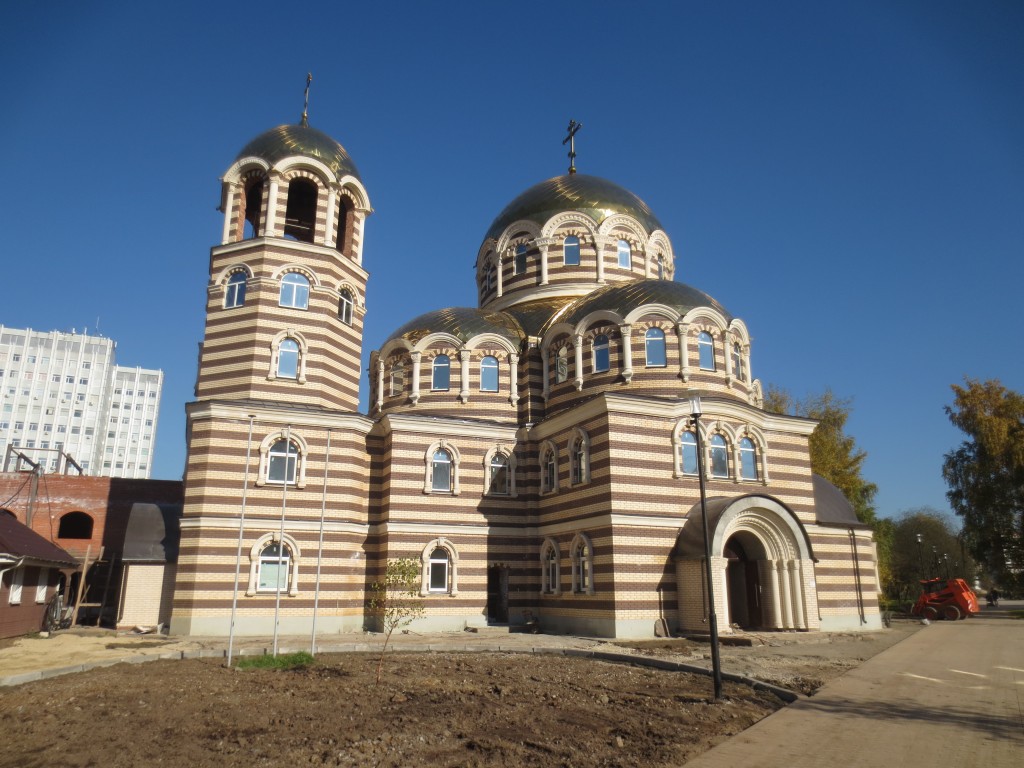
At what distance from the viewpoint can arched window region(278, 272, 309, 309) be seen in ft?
79.9

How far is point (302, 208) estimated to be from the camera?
92.0ft

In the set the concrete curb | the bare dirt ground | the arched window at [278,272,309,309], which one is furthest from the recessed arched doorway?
the arched window at [278,272,309,309]

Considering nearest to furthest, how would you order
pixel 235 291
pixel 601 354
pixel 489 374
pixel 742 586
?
pixel 742 586
pixel 235 291
pixel 601 354
pixel 489 374

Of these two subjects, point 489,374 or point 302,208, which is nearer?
point 489,374

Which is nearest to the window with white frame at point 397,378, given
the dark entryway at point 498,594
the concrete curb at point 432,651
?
the dark entryway at point 498,594

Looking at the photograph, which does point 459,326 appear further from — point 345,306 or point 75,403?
point 75,403

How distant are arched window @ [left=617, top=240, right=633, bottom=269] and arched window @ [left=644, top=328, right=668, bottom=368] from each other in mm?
7261

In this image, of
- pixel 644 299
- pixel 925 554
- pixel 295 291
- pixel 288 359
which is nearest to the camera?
pixel 288 359

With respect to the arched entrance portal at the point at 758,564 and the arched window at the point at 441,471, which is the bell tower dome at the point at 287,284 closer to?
the arched window at the point at 441,471

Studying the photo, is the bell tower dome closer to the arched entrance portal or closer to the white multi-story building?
the arched entrance portal

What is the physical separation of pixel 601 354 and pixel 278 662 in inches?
594

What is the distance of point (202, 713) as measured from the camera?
989 centimetres

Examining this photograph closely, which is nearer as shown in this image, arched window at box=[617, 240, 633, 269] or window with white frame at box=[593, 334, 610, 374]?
window with white frame at box=[593, 334, 610, 374]

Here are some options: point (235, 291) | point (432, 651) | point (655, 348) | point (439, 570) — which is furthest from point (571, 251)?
point (432, 651)
